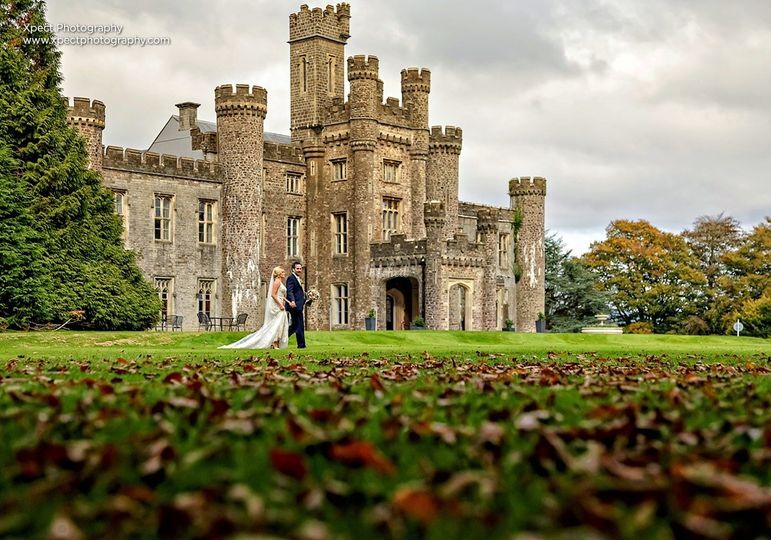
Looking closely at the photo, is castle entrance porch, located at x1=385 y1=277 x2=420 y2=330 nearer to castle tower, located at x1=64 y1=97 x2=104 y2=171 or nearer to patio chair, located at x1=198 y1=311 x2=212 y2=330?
patio chair, located at x1=198 y1=311 x2=212 y2=330

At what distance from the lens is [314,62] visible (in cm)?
5072

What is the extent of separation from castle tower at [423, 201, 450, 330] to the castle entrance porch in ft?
6.53

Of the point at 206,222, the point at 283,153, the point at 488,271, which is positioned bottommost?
the point at 488,271

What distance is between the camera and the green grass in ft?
64.3

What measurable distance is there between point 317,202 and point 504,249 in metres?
12.2

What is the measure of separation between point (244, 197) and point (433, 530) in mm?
43652

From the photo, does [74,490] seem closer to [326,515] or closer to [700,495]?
[326,515]

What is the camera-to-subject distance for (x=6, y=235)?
31812 millimetres

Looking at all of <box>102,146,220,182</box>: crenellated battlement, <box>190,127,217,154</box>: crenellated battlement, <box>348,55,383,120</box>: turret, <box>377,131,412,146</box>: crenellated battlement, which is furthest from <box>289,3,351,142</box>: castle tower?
<box>102,146,220,182</box>: crenellated battlement

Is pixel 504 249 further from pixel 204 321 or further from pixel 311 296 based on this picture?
pixel 204 321

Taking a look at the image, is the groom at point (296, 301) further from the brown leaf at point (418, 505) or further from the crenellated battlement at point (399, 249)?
the crenellated battlement at point (399, 249)

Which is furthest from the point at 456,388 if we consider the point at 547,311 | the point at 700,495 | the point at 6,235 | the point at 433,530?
the point at 547,311

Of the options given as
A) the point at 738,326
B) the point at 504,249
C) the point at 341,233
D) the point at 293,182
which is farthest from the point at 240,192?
the point at 738,326

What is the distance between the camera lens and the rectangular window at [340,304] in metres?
49.6
